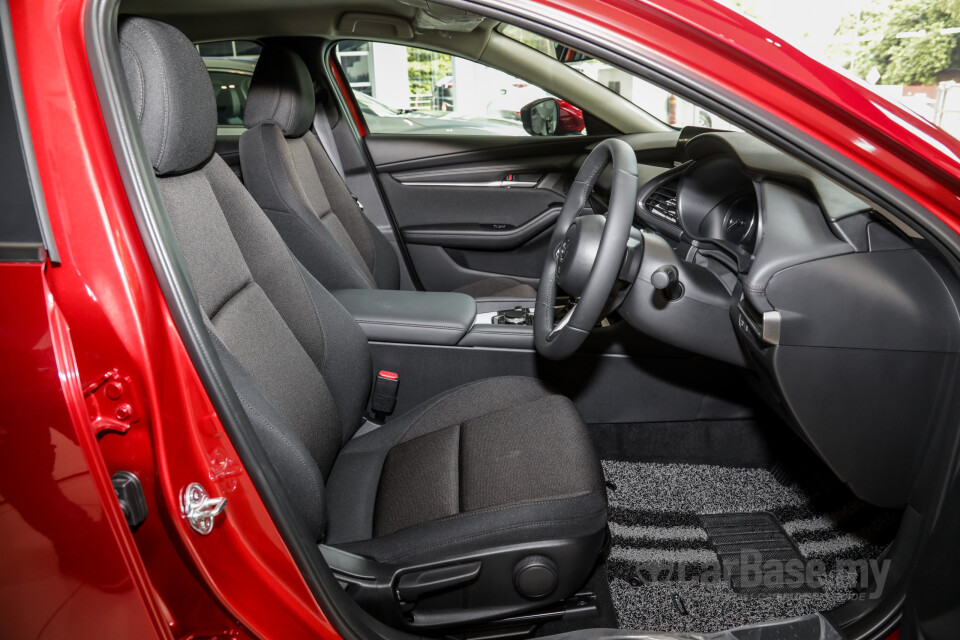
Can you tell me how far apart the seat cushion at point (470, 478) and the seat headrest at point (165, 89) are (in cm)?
73

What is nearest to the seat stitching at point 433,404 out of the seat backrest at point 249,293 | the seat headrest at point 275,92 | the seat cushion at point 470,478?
the seat cushion at point 470,478

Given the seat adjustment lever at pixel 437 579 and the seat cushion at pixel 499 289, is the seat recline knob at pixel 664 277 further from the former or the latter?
the seat cushion at pixel 499 289

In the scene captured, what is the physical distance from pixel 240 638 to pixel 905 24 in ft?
35.6

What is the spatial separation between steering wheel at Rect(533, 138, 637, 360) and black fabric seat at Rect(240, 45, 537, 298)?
822 millimetres

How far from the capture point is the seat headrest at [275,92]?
6.86 ft

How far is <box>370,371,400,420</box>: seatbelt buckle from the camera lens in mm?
1838

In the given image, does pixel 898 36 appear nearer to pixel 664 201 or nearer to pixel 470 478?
pixel 664 201

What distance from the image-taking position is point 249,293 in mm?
1271

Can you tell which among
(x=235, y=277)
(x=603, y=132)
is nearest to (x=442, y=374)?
(x=235, y=277)

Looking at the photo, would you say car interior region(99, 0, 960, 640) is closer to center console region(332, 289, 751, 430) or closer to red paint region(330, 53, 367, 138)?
center console region(332, 289, 751, 430)

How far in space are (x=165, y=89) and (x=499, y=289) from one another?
174cm

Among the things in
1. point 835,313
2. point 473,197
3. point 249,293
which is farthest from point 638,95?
point 249,293

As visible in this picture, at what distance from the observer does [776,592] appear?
170cm

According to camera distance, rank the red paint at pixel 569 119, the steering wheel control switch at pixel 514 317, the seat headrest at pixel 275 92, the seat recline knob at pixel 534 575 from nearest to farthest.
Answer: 1. the seat recline knob at pixel 534 575
2. the steering wheel control switch at pixel 514 317
3. the seat headrest at pixel 275 92
4. the red paint at pixel 569 119
